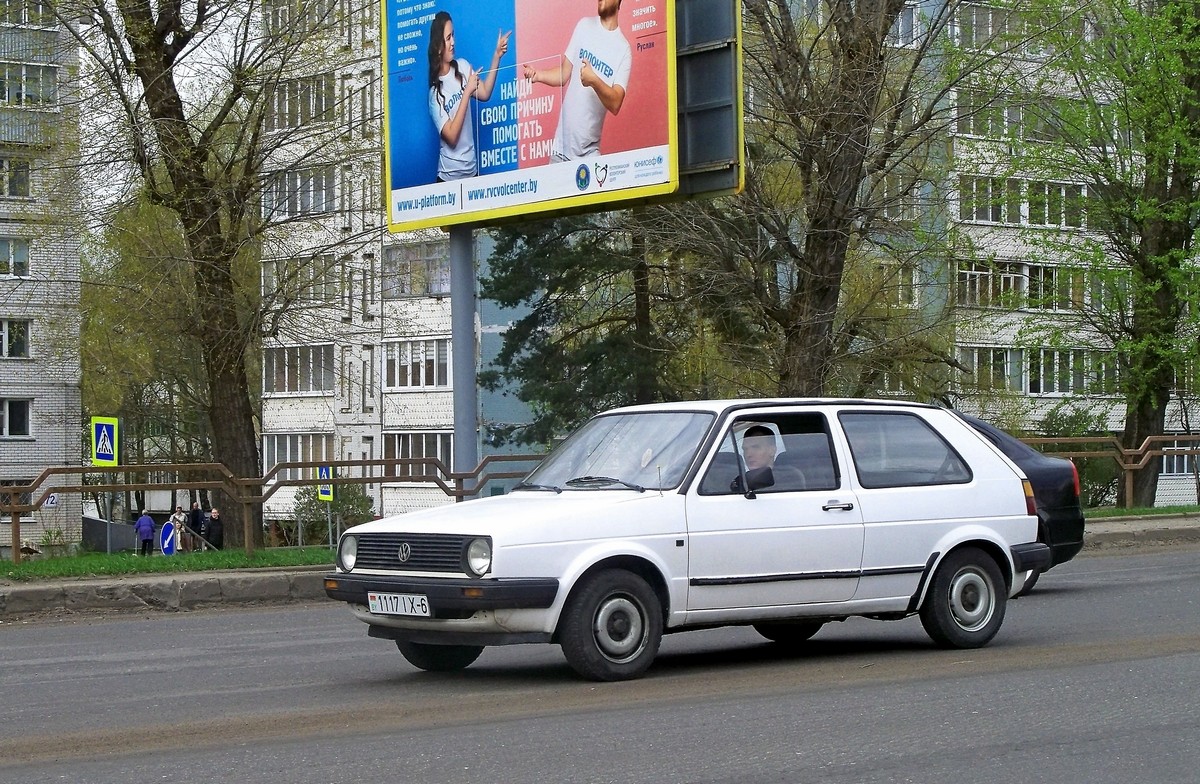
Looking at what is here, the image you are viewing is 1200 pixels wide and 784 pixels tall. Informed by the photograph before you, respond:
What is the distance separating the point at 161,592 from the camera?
628 inches

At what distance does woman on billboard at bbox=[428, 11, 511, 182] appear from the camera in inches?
803

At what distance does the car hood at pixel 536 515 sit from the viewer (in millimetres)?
8828

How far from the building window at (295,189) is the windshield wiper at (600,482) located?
1795 cm

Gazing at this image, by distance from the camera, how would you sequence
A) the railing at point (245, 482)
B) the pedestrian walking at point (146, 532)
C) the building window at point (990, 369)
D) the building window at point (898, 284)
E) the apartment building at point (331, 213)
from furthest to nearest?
the pedestrian walking at point (146, 532)
the building window at point (990, 369)
the building window at point (898, 284)
the apartment building at point (331, 213)
the railing at point (245, 482)

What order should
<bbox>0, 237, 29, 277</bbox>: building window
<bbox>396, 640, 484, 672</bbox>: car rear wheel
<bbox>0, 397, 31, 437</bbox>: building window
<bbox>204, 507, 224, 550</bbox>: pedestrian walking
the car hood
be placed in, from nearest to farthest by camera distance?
the car hood
<bbox>396, 640, 484, 672</bbox>: car rear wheel
<bbox>204, 507, 224, 550</bbox>: pedestrian walking
<bbox>0, 237, 29, 277</bbox>: building window
<bbox>0, 397, 31, 437</bbox>: building window

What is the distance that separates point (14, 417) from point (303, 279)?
3875cm

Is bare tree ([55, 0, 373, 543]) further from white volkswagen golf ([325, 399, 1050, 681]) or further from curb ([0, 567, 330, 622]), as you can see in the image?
white volkswagen golf ([325, 399, 1050, 681])

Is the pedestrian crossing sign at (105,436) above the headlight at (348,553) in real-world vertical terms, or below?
above

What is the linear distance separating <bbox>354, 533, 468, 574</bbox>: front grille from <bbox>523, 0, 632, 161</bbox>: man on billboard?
34.7 ft

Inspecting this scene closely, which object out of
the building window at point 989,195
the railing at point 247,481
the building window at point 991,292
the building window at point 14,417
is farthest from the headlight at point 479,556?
the building window at point 14,417

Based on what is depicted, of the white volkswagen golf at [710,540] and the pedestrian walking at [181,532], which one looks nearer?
the white volkswagen golf at [710,540]

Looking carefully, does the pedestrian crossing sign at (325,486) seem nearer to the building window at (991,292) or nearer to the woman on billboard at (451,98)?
the woman on billboard at (451,98)

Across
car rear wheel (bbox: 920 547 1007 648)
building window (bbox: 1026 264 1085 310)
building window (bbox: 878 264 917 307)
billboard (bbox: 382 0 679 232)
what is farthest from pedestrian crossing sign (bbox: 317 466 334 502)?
building window (bbox: 1026 264 1085 310)

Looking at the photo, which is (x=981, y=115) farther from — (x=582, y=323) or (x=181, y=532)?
(x=181, y=532)
